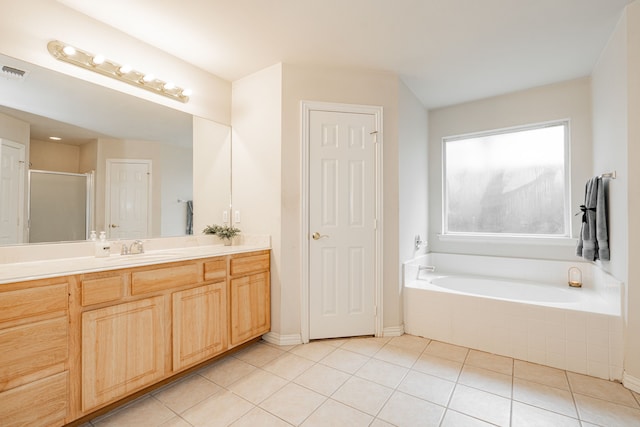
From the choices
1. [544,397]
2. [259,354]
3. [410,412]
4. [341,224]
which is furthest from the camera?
[341,224]

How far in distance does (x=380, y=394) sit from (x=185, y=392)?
4.14 ft

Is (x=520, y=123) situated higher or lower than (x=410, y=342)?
higher

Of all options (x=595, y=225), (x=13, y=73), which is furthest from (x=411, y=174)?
(x=13, y=73)

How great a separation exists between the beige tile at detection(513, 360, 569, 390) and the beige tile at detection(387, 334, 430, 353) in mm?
673

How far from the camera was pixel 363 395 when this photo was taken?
1.83 m

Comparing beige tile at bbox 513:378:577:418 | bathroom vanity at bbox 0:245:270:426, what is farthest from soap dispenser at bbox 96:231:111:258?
beige tile at bbox 513:378:577:418

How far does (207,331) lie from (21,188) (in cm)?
145

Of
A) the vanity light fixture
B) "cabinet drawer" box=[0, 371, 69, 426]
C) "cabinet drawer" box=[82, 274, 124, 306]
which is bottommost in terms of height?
"cabinet drawer" box=[0, 371, 69, 426]

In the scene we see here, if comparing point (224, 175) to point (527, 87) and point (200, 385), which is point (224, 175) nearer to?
point (200, 385)

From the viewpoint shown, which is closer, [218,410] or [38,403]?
[38,403]

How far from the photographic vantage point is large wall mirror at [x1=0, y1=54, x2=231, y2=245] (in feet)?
5.65

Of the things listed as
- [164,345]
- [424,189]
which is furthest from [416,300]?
[164,345]

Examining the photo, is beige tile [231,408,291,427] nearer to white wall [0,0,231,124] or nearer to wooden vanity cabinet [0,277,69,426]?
wooden vanity cabinet [0,277,69,426]

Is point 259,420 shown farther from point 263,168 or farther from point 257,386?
point 263,168
